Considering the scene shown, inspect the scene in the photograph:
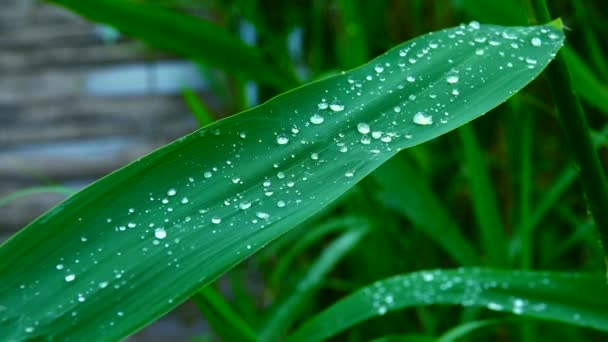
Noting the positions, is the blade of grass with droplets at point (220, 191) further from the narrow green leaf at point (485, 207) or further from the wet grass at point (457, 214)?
the narrow green leaf at point (485, 207)

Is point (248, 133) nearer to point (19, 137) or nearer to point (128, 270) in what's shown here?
point (128, 270)

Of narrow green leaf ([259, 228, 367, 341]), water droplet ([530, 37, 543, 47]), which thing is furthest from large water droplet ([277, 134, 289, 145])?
narrow green leaf ([259, 228, 367, 341])

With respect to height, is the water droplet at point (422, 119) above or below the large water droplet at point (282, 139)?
below

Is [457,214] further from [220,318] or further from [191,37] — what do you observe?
[220,318]

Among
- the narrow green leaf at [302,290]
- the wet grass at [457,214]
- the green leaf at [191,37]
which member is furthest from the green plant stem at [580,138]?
the narrow green leaf at [302,290]

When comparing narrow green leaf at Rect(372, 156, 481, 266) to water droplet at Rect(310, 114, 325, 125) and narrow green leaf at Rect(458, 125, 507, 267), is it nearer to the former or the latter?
narrow green leaf at Rect(458, 125, 507, 267)

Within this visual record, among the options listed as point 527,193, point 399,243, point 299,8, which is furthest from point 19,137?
point 527,193
